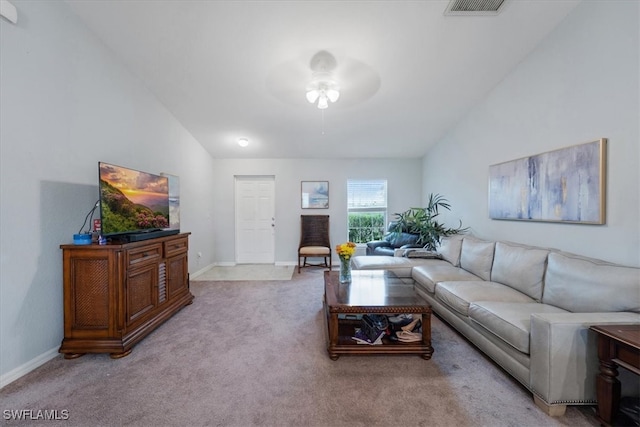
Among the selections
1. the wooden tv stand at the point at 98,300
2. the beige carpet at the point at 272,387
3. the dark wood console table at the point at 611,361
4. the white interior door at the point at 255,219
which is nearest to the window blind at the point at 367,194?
the white interior door at the point at 255,219

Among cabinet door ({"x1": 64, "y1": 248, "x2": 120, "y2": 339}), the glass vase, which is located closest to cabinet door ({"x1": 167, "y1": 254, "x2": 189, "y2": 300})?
cabinet door ({"x1": 64, "y1": 248, "x2": 120, "y2": 339})

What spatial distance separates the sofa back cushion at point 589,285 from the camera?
158 cm

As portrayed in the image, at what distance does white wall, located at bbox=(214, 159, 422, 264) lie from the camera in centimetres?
525

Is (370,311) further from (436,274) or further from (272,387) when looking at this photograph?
(436,274)

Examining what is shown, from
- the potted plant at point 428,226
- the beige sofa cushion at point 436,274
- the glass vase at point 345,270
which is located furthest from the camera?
the potted plant at point 428,226

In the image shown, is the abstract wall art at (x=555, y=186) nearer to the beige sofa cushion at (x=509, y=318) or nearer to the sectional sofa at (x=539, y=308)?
the sectional sofa at (x=539, y=308)

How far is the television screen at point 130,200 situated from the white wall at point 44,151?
0.36 m

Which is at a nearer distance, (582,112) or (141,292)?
(582,112)

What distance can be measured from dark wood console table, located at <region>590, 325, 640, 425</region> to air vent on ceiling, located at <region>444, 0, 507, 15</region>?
8.19ft

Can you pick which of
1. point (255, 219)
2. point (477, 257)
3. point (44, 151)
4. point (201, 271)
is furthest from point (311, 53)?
point (201, 271)

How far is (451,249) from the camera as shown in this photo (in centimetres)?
336

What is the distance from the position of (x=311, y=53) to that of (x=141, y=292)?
114 inches

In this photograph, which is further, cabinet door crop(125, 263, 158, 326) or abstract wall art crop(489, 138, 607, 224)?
cabinet door crop(125, 263, 158, 326)

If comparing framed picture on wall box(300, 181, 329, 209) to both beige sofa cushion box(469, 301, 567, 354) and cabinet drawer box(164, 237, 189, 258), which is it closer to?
cabinet drawer box(164, 237, 189, 258)
